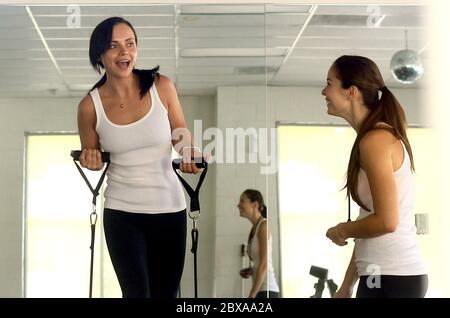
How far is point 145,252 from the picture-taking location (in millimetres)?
3256

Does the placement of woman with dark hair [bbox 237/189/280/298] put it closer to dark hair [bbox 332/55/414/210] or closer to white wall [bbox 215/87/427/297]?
white wall [bbox 215/87/427/297]

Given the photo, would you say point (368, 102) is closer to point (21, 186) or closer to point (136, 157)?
point (136, 157)

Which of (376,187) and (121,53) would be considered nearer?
(376,187)

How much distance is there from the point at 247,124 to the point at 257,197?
0.34 metres

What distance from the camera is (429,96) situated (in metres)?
3.44

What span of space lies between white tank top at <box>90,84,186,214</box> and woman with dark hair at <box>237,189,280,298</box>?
0.35m

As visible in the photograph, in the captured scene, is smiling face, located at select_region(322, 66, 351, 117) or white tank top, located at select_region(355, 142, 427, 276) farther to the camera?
smiling face, located at select_region(322, 66, 351, 117)

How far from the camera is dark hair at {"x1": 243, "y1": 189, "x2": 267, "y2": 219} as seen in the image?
10.8ft

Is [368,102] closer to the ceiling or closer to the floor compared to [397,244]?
closer to the ceiling

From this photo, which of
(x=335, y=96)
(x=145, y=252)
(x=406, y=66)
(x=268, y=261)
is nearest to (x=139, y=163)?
(x=145, y=252)

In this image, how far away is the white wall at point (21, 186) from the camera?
329 cm

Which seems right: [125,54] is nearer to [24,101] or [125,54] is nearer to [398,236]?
[24,101]

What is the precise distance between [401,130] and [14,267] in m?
1.88

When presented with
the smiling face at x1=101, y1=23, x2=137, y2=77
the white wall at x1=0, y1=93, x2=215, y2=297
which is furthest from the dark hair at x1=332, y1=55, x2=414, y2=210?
the smiling face at x1=101, y1=23, x2=137, y2=77
